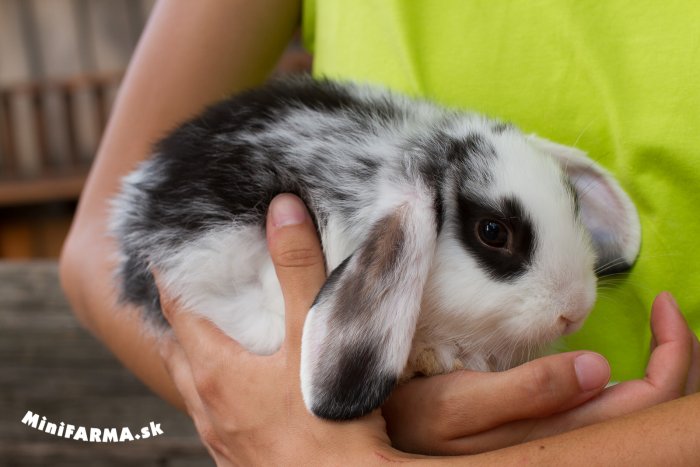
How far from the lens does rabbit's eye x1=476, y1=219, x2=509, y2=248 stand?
0.81 m

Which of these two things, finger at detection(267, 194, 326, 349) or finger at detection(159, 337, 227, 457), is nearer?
finger at detection(267, 194, 326, 349)

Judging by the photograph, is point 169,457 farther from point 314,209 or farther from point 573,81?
point 573,81

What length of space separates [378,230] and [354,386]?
144mm

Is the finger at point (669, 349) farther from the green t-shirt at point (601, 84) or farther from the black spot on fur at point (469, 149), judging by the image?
the black spot on fur at point (469, 149)

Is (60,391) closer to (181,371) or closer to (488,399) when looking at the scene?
(181,371)

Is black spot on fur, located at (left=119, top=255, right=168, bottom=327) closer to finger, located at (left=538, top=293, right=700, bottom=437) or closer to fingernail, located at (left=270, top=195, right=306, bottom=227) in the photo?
fingernail, located at (left=270, top=195, right=306, bottom=227)

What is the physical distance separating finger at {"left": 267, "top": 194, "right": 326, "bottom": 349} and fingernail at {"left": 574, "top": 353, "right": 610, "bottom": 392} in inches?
10.1

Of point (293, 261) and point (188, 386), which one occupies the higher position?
point (293, 261)

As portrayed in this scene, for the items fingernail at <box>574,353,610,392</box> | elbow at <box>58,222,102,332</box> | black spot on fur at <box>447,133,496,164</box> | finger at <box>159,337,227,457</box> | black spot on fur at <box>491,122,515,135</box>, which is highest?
black spot on fur at <box>491,122,515,135</box>

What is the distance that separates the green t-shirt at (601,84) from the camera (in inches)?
34.3

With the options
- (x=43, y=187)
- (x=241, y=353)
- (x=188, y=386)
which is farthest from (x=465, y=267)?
(x=43, y=187)

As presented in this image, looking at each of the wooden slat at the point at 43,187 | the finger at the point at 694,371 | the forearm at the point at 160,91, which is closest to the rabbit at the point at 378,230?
the finger at the point at 694,371

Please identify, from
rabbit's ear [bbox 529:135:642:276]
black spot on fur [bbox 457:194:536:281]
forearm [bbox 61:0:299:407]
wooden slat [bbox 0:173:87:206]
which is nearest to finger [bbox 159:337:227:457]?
forearm [bbox 61:0:299:407]

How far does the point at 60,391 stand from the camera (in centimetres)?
166
